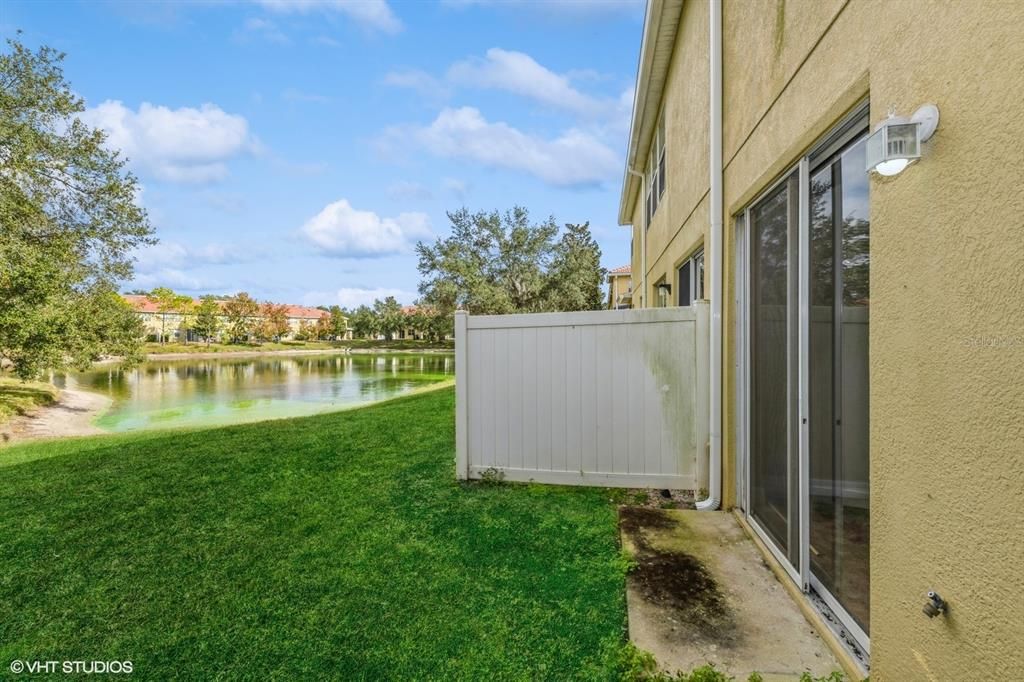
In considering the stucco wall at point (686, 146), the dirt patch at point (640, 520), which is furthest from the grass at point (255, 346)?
the dirt patch at point (640, 520)

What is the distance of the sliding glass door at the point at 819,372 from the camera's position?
6.62ft

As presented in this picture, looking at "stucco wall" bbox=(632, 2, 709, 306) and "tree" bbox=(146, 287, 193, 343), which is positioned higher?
"tree" bbox=(146, 287, 193, 343)

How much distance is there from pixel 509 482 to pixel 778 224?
314cm

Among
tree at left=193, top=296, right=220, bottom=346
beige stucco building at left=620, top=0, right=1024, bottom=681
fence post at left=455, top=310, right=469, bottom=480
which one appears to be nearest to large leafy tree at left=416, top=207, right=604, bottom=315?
fence post at left=455, top=310, right=469, bottom=480

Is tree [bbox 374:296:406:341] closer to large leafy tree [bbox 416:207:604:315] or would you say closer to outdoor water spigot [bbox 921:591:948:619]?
large leafy tree [bbox 416:207:604:315]

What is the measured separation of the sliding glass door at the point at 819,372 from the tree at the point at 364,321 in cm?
7382

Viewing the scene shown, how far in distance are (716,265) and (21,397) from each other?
18.5 m

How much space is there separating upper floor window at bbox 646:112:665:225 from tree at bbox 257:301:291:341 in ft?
214

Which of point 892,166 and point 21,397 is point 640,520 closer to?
point 892,166

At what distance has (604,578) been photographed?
109 inches

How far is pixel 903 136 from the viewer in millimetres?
1450

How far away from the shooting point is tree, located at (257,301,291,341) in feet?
214

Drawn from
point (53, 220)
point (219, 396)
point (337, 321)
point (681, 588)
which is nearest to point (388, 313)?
point (337, 321)

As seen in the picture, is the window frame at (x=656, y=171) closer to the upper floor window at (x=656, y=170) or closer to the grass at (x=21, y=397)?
the upper floor window at (x=656, y=170)
